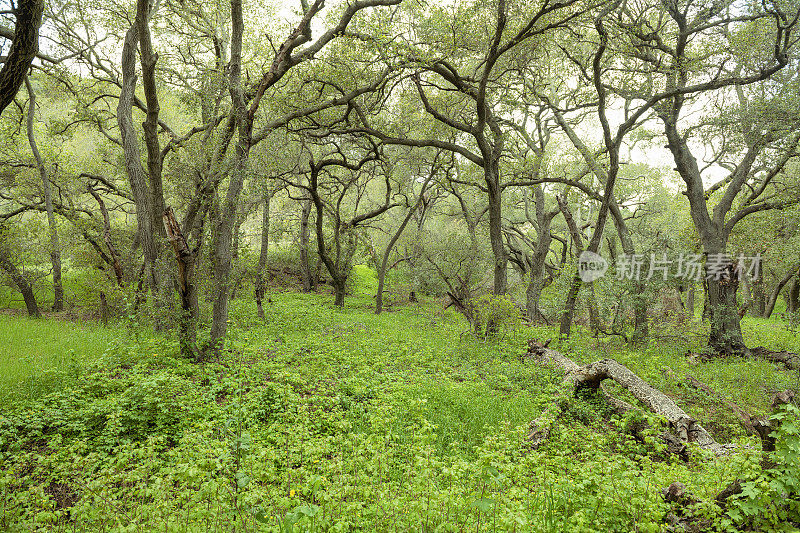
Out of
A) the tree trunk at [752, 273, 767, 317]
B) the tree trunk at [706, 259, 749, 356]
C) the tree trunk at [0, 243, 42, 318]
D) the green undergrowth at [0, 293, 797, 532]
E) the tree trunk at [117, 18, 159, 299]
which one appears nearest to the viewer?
the green undergrowth at [0, 293, 797, 532]

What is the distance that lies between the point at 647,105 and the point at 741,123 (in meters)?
3.17

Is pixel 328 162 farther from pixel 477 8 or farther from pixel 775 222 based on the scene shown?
pixel 775 222

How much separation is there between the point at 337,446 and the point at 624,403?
5.06 meters

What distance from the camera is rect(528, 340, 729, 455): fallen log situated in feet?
18.9

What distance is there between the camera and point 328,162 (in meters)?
15.5

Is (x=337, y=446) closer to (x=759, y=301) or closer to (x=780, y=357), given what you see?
(x=780, y=357)

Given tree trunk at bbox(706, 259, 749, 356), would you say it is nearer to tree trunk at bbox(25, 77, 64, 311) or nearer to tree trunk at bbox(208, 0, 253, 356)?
tree trunk at bbox(208, 0, 253, 356)

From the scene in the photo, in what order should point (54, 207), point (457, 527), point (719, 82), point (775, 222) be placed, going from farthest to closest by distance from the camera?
point (775, 222) → point (54, 207) → point (719, 82) → point (457, 527)

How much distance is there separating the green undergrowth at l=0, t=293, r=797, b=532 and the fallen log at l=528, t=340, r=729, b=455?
27 cm

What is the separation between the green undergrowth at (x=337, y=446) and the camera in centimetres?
349

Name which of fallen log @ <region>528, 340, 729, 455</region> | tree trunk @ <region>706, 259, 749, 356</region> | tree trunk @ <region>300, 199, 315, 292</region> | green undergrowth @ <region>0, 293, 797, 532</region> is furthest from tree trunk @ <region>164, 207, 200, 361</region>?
tree trunk @ <region>706, 259, 749, 356</region>

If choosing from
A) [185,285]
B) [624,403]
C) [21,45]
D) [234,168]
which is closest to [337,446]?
[624,403]

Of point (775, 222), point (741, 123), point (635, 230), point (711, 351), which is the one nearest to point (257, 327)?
point (711, 351)

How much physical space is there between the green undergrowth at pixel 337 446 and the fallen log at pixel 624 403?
270 millimetres
